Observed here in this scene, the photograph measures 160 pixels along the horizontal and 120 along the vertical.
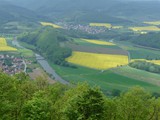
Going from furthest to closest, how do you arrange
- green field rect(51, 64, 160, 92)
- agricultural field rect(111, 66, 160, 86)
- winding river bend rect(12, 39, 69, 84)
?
agricultural field rect(111, 66, 160, 86) → winding river bend rect(12, 39, 69, 84) → green field rect(51, 64, 160, 92)

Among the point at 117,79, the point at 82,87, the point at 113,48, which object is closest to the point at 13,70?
the point at 117,79

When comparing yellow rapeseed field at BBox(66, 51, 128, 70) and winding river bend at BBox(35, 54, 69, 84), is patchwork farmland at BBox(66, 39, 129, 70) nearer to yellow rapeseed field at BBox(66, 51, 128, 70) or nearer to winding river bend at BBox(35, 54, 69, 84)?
yellow rapeseed field at BBox(66, 51, 128, 70)

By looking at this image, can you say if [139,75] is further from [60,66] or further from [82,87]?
[82,87]

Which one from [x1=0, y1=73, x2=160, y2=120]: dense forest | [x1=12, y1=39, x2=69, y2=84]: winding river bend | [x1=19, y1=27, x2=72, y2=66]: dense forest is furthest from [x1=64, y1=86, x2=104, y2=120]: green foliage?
[x1=19, y1=27, x2=72, y2=66]: dense forest

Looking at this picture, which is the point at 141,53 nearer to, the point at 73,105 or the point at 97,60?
the point at 97,60

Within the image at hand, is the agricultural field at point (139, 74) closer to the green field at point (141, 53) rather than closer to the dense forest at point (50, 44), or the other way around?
the dense forest at point (50, 44)

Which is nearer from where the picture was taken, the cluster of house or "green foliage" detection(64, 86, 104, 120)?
"green foliage" detection(64, 86, 104, 120)

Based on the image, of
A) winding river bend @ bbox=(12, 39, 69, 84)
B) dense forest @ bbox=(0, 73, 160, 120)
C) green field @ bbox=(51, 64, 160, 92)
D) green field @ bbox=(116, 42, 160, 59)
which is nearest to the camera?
dense forest @ bbox=(0, 73, 160, 120)

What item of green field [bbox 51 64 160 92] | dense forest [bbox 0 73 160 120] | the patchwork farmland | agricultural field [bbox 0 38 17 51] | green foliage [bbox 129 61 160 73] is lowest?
green field [bbox 51 64 160 92]
